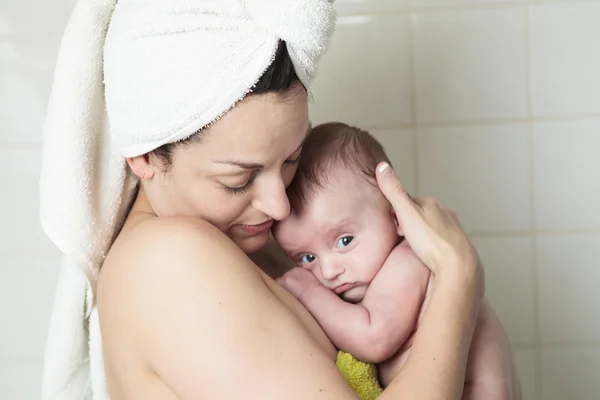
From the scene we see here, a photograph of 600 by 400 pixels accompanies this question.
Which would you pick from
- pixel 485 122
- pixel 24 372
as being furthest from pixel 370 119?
pixel 24 372

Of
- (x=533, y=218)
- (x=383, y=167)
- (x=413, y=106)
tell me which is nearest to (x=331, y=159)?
(x=383, y=167)

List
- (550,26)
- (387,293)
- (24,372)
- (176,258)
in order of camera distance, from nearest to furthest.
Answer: (176,258), (387,293), (550,26), (24,372)

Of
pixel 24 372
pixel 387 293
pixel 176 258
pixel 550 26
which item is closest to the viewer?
pixel 176 258

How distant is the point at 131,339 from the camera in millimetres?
964

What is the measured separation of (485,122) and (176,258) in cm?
105

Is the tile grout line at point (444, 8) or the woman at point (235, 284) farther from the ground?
the tile grout line at point (444, 8)

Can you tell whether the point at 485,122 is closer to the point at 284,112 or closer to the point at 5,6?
the point at 284,112

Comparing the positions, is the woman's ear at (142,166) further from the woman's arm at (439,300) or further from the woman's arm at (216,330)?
the woman's arm at (439,300)

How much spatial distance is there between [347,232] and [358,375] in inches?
9.0

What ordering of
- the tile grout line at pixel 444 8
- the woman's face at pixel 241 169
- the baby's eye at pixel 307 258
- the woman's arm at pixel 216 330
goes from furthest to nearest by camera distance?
the tile grout line at pixel 444 8, the baby's eye at pixel 307 258, the woman's face at pixel 241 169, the woman's arm at pixel 216 330

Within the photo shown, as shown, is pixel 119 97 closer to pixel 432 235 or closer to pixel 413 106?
pixel 432 235

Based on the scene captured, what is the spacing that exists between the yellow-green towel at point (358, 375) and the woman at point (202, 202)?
4 centimetres

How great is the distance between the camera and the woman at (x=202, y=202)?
89 centimetres

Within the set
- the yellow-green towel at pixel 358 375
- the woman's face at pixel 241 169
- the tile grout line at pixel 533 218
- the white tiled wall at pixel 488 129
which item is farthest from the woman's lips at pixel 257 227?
the tile grout line at pixel 533 218
